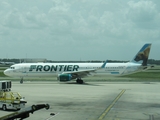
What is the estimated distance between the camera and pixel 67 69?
171ft

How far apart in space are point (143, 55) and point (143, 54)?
0.23m

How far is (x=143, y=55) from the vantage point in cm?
5334

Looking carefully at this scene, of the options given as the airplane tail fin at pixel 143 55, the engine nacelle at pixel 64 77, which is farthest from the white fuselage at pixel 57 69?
the engine nacelle at pixel 64 77

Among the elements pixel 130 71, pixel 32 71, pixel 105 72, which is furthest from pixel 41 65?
pixel 130 71

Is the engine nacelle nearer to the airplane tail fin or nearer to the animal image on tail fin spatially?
the airplane tail fin

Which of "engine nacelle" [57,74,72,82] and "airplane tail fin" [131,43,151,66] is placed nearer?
"engine nacelle" [57,74,72,82]

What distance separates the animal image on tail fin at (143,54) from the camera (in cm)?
5322

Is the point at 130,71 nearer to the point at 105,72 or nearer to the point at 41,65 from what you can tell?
the point at 105,72

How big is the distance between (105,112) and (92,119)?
9.41 feet

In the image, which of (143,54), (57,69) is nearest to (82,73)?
(57,69)

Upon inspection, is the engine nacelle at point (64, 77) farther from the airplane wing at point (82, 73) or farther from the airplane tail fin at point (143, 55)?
the airplane tail fin at point (143, 55)

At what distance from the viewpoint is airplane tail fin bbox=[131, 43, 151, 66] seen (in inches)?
2094

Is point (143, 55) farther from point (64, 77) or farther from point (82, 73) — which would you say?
point (64, 77)

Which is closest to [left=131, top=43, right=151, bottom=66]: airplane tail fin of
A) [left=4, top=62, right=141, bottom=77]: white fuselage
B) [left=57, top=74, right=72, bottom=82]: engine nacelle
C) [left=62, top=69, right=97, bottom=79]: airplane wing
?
[left=4, top=62, right=141, bottom=77]: white fuselage
